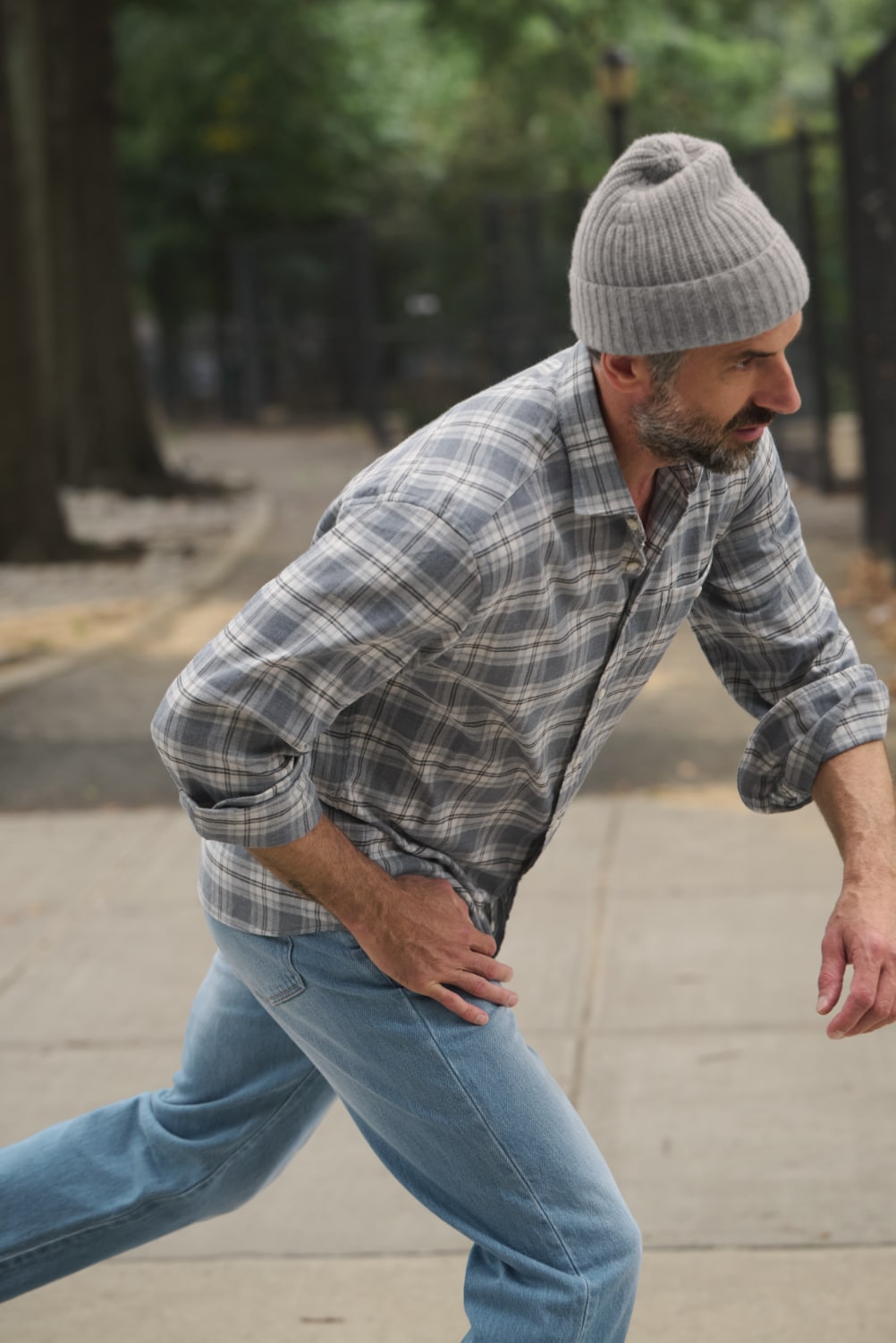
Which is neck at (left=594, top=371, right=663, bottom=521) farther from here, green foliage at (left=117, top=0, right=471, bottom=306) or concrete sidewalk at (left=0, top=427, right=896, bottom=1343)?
green foliage at (left=117, top=0, right=471, bottom=306)

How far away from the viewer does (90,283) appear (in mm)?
17766

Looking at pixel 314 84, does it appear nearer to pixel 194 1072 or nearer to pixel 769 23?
pixel 769 23

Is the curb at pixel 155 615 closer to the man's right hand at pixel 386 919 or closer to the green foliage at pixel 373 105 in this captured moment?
the man's right hand at pixel 386 919

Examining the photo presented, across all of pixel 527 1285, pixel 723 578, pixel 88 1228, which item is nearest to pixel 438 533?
pixel 723 578

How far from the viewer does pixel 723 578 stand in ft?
8.14

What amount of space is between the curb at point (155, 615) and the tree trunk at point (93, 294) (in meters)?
3.72

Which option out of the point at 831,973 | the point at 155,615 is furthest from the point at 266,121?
the point at 831,973

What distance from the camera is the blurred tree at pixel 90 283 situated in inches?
661

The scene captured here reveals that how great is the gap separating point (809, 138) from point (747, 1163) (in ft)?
34.2

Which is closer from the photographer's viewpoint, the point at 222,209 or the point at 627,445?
the point at 627,445

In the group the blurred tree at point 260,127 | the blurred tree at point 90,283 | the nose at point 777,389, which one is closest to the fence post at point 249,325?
the blurred tree at point 260,127

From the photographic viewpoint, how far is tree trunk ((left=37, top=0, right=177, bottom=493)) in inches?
671

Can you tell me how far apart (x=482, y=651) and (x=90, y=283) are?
652 inches

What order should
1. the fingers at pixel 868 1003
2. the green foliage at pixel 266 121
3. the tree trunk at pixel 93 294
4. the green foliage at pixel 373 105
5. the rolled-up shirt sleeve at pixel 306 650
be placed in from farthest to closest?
1. the green foliage at pixel 266 121
2. the green foliage at pixel 373 105
3. the tree trunk at pixel 93 294
4. the fingers at pixel 868 1003
5. the rolled-up shirt sleeve at pixel 306 650
